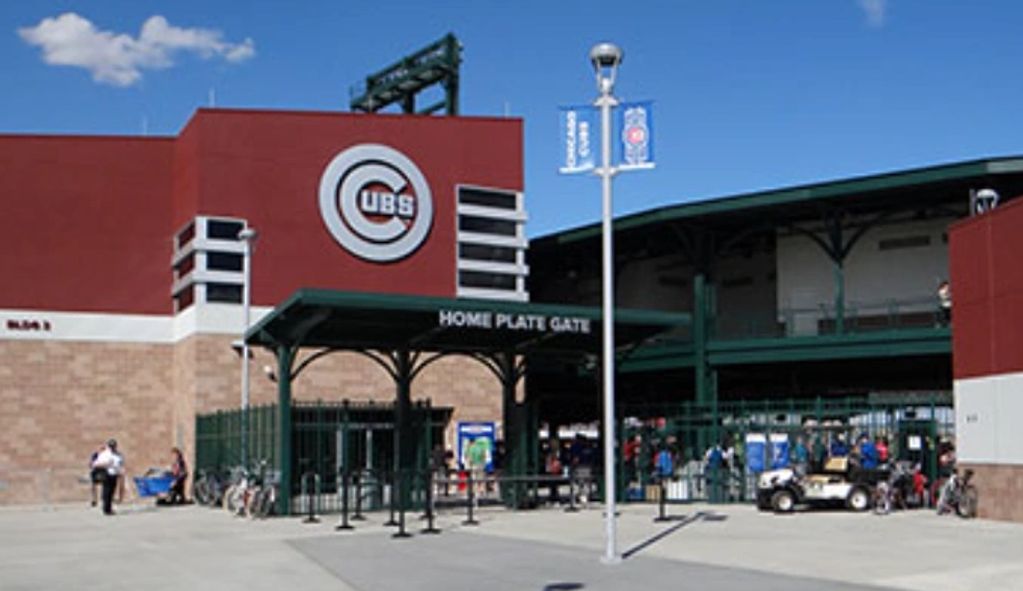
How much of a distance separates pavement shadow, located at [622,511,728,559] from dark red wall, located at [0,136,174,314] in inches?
741

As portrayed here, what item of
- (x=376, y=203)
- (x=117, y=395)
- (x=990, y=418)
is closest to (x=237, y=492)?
(x=117, y=395)

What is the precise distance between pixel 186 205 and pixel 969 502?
22681 mm

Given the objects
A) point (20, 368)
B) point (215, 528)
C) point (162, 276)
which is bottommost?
point (215, 528)

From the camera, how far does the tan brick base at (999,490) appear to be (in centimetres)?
2159

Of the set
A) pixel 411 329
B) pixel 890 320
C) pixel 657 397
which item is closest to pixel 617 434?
pixel 411 329

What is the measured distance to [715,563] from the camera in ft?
51.6

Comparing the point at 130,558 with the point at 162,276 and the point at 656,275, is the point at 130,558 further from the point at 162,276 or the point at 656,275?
the point at 656,275

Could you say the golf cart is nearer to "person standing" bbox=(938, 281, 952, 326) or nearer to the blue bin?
"person standing" bbox=(938, 281, 952, 326)

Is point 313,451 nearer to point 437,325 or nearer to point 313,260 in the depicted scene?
point 437,325

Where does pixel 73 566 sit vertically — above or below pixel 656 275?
below

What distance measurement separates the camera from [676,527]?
70.2ft

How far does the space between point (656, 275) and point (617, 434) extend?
65.4ft

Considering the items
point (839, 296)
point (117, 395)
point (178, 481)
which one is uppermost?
point (839, 296)

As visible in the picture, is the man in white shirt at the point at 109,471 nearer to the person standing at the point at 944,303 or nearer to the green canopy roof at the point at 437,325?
the green canopy roof at the point at 437,325
